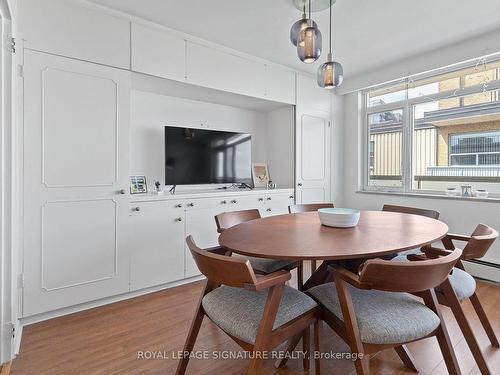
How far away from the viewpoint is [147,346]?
1.93 metres

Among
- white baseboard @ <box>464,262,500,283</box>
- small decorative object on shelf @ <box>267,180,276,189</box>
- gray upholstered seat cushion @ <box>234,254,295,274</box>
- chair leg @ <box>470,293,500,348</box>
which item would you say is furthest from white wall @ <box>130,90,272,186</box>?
white baseboard @ <box>464,262,500,283</box>

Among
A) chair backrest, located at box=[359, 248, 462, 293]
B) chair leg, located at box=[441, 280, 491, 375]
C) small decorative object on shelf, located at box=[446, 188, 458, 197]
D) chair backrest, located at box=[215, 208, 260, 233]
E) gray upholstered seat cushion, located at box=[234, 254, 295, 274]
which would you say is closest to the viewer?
chair backrest, located at box=[359, 248, 462, 293]

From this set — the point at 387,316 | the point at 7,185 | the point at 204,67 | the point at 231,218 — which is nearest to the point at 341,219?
the point at 387,316

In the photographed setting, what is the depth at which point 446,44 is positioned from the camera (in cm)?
321

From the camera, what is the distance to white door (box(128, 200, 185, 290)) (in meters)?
2.68

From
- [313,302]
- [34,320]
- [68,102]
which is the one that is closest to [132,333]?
[34,320]

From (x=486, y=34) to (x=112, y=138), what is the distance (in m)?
3.74

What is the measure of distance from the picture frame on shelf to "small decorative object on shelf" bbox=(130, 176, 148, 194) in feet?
4.94

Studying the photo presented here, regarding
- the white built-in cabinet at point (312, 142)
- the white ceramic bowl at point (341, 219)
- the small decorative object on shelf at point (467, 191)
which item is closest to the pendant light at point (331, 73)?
the white ceramic bowl at point (341, 219)

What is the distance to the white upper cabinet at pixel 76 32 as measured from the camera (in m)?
2.17

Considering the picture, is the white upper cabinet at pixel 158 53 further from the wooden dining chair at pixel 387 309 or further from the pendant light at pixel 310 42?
the wooden dining chair at pixel 387 309

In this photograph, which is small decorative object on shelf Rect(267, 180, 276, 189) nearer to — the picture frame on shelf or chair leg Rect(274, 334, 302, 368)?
the picture frame on shelf

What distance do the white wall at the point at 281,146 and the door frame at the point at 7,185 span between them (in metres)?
2.93

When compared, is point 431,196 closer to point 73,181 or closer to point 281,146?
point 281,146
